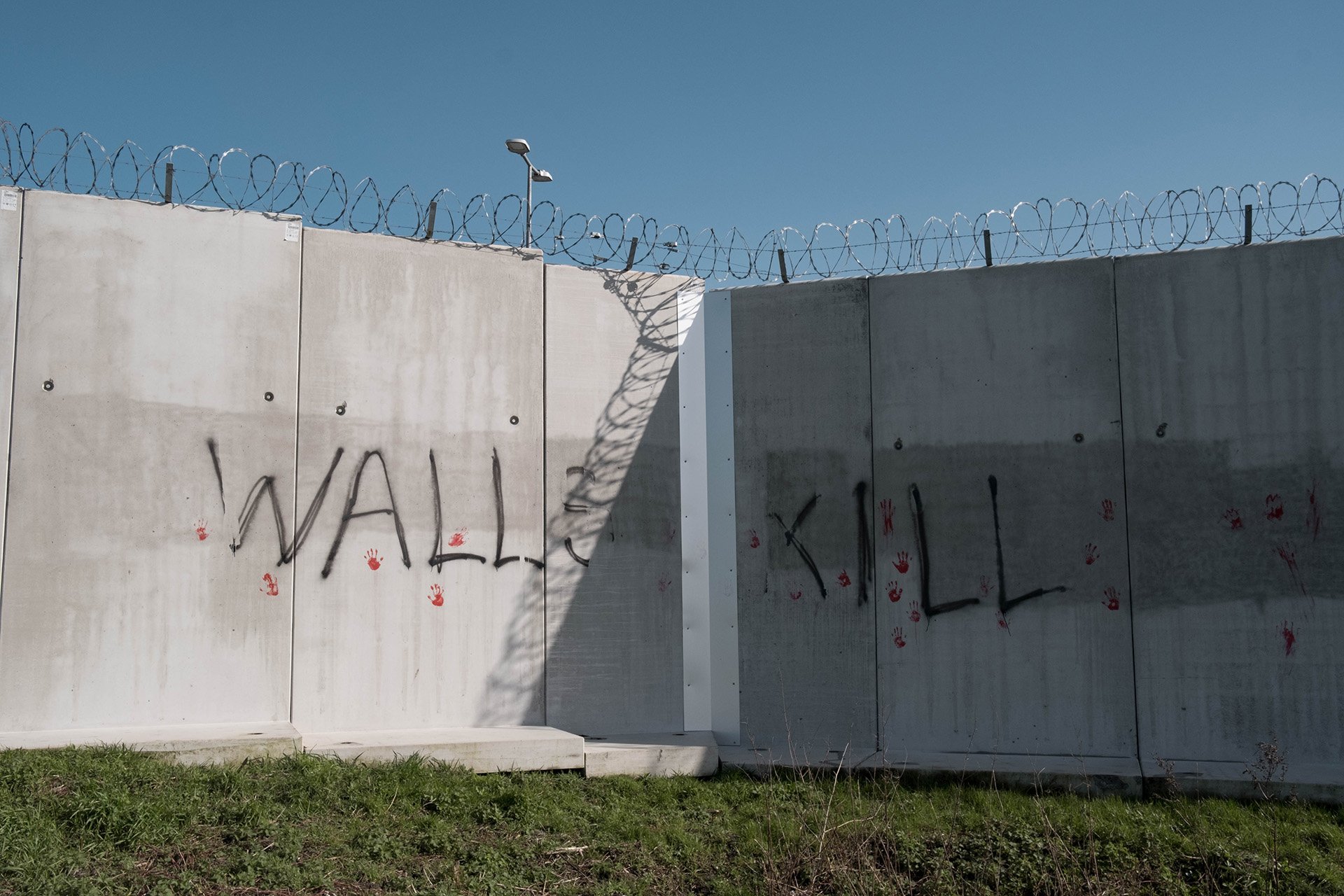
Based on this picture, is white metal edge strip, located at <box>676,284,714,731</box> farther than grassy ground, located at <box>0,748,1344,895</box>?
Yes

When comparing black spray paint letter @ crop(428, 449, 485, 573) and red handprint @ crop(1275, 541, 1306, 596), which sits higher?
black spray paint letter @ crop(428, 449, 485, 573)

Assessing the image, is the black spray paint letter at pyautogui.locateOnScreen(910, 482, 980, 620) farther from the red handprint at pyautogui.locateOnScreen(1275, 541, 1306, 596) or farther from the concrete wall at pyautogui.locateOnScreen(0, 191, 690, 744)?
the red handprint at pyautogui.locateOnScreen(1275, 541, 1306, 596)

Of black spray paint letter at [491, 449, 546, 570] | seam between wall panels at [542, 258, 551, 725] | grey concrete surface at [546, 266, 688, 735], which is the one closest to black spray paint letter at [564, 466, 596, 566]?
grey concrete surface at [546, 266, 688, 735]

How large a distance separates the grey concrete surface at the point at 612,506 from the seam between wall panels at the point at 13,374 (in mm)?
3728

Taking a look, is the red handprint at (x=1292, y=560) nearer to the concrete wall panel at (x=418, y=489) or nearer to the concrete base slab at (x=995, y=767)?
the concrete base slab at (x=995, y=767)

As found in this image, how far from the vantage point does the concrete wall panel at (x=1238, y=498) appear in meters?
8.51

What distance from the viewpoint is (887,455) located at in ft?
30.8

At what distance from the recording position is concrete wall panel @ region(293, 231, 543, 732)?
28.2 ft

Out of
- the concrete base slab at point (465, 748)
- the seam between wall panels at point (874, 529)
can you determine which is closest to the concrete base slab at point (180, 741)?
the concrete base slab at point (465, 748)

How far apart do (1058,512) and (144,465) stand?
6.71 metres

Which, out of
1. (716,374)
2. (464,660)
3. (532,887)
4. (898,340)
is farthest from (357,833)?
(898,340)

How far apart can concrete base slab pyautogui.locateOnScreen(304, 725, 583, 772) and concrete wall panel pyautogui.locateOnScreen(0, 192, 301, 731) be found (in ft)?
2.11

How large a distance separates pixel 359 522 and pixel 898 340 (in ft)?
14.6

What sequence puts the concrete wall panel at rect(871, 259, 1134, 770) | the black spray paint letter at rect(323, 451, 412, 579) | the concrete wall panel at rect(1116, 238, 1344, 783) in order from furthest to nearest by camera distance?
the concrete wall panel at rect(871, 259, 1134, 770), the black spray paint letter at rect(323, 451, 412, 579), the concrete wall panel at rect(1116, 238, 1344, 783)
